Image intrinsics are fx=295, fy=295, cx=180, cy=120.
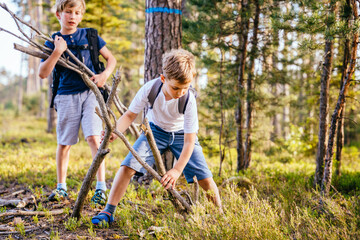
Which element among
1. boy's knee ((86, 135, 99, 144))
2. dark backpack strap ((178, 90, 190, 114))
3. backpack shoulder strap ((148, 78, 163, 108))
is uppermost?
backpack shoulder strap ((148, 78, 163, 108))

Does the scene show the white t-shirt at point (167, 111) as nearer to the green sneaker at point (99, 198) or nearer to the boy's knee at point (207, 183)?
the boy's knee at point (207, 183)

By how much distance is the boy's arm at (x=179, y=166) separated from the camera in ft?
8.55

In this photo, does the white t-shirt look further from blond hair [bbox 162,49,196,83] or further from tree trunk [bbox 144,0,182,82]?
tree trunk [bbox 144,0,182,82]

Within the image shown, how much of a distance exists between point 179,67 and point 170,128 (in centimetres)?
76

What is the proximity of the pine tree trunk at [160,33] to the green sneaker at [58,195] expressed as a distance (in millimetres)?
1486

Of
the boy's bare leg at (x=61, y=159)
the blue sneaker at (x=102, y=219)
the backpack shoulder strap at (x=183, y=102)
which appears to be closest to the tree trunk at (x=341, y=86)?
the backpack shoulder strap at (x=183, y=102)

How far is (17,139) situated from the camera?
10.7 m

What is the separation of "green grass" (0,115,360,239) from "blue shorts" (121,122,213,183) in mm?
277

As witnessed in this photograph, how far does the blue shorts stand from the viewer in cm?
288

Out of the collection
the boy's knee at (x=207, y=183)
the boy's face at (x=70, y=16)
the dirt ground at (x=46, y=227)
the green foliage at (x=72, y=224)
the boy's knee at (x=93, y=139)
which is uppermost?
the boy's face at (x=70, y=16)

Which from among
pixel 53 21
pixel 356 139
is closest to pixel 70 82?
pixel 53 21

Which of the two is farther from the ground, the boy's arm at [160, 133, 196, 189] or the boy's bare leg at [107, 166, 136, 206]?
the boy's arm at [160, 133, 196, 189]

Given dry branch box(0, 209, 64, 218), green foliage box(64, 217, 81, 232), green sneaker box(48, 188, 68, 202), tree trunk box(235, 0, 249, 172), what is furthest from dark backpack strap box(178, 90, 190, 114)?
tree trunk box(235, 0, 249, 172)

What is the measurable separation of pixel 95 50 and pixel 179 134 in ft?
4.99
